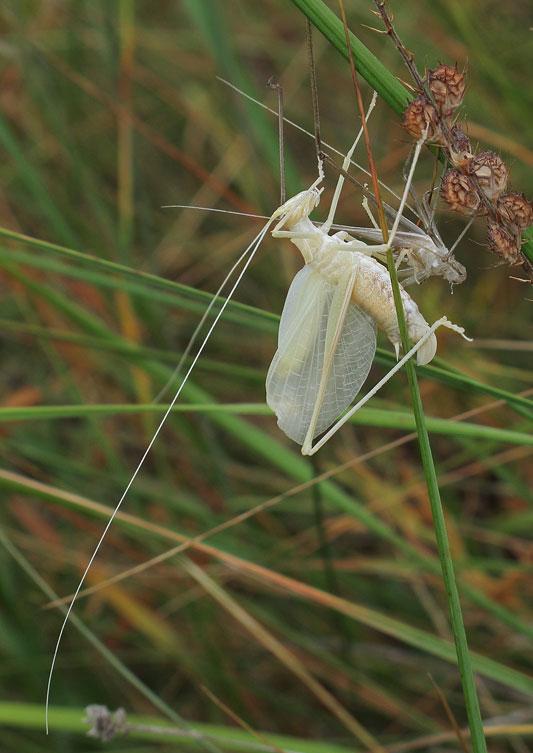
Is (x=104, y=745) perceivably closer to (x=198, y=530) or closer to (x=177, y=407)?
(x=198, y=530)

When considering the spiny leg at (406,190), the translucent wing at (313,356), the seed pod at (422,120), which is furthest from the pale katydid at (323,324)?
the seed pod at (422,120)

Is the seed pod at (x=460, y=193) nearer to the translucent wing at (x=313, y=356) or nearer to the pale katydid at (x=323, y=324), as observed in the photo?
the pale katydid at (x=323, y=324)

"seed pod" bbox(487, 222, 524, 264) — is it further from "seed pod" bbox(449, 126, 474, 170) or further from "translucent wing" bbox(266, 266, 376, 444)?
"translucent wing" bbox(266, 266, 376, 444)

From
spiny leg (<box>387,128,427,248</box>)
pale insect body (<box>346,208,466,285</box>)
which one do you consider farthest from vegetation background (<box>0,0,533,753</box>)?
spiny leg (<box>387,128,427,248</box>)

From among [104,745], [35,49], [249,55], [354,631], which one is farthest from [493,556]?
[249,55]

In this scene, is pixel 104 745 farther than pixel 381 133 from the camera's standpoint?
No

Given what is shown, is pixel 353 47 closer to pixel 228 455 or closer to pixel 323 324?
pixel 323 324
